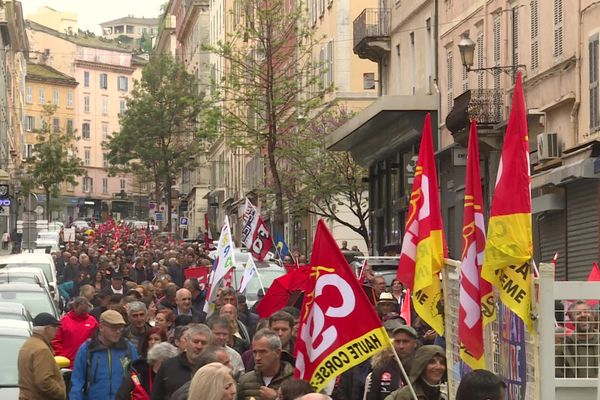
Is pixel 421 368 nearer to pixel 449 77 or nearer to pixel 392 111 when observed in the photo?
pixel 449 77

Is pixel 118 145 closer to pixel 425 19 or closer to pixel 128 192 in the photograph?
pixel 425 19

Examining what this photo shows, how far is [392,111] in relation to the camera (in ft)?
126

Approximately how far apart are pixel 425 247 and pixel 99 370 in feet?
12.3

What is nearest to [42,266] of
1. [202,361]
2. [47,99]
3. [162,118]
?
[202,361]

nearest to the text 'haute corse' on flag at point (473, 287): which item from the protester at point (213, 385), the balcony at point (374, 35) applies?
the protester at point (213, 385)

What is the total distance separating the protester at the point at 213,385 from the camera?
7.73m

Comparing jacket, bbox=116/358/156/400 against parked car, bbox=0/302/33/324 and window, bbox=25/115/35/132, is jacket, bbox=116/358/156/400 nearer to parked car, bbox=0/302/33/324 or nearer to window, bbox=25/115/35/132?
parked car, bbox=0/302/33/324

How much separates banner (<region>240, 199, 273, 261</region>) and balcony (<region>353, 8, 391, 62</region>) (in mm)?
15650

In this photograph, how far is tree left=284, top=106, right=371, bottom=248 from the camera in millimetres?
47594

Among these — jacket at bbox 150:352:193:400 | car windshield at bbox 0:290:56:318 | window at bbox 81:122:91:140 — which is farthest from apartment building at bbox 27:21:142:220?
jacket at bbox 150:352:193:400

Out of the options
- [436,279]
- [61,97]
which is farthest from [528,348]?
[61,97]

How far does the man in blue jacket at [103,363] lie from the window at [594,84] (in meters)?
13.0

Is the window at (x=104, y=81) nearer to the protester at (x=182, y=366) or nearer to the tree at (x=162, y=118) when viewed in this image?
the tree at (x=162, y=118)

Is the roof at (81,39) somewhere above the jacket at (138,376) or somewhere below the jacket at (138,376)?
above
